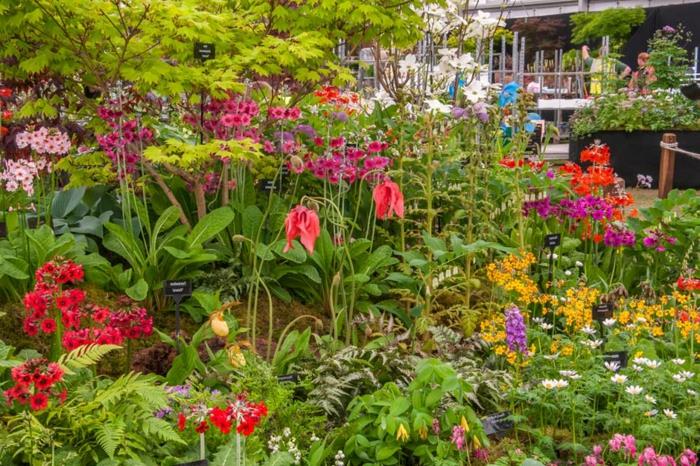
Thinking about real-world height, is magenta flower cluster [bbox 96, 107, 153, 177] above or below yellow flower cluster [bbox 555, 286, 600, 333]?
above

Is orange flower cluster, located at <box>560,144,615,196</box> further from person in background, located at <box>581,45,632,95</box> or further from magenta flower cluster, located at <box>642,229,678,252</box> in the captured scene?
person in background, located at <box>581,45,632,95</box>

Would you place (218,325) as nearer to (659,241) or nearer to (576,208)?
(576,208)

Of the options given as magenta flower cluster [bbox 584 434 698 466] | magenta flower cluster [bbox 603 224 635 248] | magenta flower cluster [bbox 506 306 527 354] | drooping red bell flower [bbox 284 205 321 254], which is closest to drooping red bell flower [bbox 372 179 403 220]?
drooping red bell flower [bbox 284 205 321 254]

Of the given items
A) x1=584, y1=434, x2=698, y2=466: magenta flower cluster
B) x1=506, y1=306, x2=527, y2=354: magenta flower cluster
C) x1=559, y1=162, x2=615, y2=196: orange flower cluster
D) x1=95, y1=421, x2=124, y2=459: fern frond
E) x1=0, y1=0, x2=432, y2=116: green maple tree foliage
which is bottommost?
x1=584, y1=434, x2=698, y2=466: magenta flower cluster

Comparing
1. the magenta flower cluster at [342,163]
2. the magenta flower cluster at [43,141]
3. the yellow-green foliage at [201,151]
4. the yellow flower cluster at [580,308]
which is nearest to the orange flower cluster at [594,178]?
the magenta flower cluster at [342,163]

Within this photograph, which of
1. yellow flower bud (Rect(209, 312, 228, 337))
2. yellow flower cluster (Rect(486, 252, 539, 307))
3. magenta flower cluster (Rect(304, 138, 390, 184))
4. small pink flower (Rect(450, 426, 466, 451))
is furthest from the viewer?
magenta flower cluster (Rect(304, 138, 390, 184))

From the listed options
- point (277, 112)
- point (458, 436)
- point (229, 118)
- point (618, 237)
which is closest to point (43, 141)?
point (229, 118)

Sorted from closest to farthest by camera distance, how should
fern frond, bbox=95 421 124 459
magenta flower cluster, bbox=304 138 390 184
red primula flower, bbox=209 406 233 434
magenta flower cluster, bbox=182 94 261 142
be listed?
red primula flower, bbox=209 406 233 434, fern frond, bbox=95 421 124 459, magenta flower cluster, bbox=182 94 261 142, magenta flower cluster, bbox=304 138 390 184

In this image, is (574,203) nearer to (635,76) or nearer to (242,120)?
(242,120)

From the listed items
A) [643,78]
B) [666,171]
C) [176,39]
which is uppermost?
[176,39]

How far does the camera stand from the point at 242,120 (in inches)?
142

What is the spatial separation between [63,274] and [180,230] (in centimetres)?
154

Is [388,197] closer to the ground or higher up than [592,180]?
higher up

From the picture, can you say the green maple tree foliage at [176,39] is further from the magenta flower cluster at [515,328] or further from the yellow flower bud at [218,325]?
the magenta flower cluster at [515,328]
